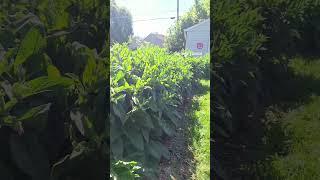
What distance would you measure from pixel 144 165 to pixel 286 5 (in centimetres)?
101

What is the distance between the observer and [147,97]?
6.00ft

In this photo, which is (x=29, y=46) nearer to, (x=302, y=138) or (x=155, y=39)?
(x=155, y=39)

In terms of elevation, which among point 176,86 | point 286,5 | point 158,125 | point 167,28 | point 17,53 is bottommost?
point 158,125

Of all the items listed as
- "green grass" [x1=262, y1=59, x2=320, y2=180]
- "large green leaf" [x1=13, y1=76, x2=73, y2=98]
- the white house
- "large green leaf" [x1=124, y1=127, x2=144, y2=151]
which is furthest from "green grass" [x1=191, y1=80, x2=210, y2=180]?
"large green leaf" [x1=13, y1=76, x2=73, y2=98]

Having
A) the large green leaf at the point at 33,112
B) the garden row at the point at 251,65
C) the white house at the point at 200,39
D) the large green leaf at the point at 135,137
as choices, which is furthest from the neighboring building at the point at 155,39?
the large green leaf at the point at 33,112

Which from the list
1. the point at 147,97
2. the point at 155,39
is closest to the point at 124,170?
the point at 147,97

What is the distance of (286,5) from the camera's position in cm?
198

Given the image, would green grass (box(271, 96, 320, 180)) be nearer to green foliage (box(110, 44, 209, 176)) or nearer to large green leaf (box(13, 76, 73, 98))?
green foliage (box(110, 44, 209, 176))

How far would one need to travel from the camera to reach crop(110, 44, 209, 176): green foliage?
1.76 meters

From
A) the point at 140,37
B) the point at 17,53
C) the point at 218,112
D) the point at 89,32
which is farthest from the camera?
the point at 218,112

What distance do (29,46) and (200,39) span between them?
2.43ft

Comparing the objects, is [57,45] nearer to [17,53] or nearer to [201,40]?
[17,53]

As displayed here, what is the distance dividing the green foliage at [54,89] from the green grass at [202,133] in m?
0.43

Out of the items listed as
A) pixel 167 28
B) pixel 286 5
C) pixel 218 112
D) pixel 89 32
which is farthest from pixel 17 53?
pixel 286 5
